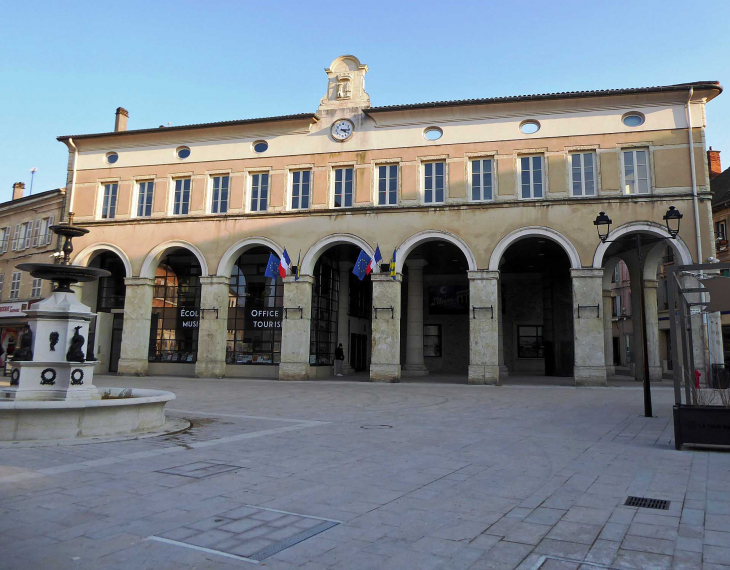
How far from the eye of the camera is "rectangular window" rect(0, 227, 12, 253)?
1336 inches

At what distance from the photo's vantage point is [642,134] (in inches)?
856

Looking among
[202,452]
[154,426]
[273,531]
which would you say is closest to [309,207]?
[154,426]

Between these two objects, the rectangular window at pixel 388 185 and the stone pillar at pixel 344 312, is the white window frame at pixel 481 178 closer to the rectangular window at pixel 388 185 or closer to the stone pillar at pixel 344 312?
the rectangular window at pixel 388 185

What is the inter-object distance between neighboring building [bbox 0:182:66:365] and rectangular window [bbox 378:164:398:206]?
18.4m

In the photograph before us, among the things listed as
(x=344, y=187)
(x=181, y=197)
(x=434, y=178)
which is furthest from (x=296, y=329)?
(x=181, y=197)

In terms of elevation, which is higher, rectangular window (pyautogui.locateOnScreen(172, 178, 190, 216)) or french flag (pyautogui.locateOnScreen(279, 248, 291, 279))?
rectangular window (pyautogui.locateOnScreen(172, 178, 190, 216))

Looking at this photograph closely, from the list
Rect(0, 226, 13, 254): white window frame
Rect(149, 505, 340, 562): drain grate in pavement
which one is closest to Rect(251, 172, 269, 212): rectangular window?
Rect(0, 226, 13, 254): white window frame

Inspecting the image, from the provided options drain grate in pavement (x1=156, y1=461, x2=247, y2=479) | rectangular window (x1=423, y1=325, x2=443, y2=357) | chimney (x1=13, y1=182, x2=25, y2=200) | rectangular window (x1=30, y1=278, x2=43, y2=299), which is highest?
chimney (x1=13, y1=182, x2=25, y2=200)

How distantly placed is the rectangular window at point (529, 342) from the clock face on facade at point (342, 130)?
1680cm

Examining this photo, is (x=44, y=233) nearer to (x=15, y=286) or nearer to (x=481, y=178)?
(x=15, y=286)

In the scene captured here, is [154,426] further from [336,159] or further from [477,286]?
[336,159]

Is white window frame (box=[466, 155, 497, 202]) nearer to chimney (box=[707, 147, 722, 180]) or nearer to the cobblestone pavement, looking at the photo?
the cobblestone pavement

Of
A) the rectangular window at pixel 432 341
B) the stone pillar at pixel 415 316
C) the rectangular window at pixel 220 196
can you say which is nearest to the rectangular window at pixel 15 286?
the rectangular window at pixel 220 196

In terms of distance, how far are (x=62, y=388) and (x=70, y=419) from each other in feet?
6.16
